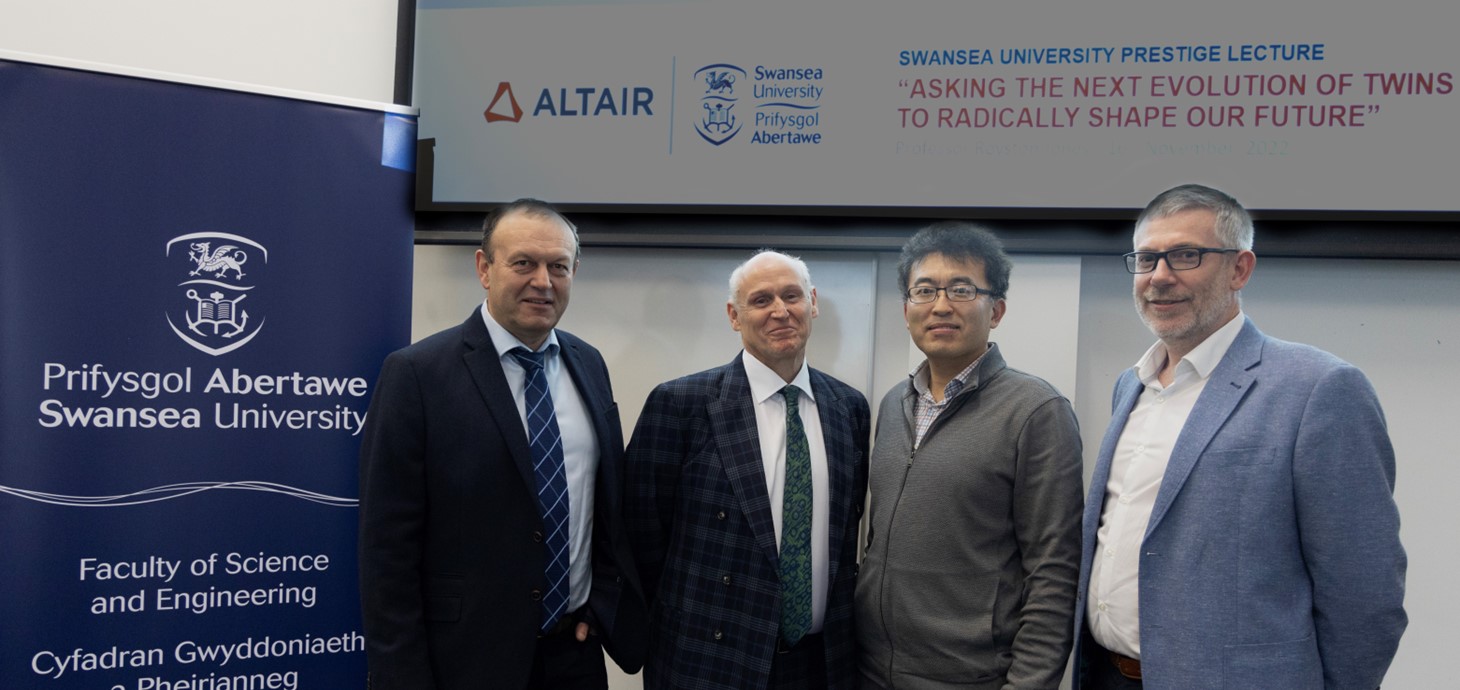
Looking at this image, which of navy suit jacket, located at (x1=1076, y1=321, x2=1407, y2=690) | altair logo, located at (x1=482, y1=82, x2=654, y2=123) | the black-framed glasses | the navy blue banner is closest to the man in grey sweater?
navy suit jacket, located at (x1=1076, y1=321, x2=1407, y2=690)

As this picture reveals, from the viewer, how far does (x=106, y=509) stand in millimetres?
2098

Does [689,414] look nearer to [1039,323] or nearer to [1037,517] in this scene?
[1037,517]

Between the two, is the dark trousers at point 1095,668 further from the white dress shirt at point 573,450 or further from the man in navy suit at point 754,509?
the white dress shirt at point 573,450

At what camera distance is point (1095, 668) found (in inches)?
73.0

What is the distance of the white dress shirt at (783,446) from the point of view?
6.82 feet

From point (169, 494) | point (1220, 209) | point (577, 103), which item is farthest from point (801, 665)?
point (577, 103)

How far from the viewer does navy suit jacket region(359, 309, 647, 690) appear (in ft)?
6.11

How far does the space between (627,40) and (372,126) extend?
85 cm

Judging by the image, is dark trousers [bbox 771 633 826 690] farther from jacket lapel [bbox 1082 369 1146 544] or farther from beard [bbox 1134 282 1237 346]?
beard [bbox 1134 282 1237 346]

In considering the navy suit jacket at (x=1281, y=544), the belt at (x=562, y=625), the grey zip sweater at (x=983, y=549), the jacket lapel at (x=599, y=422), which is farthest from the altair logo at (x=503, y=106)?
the navy suit jacket at (x=1281, y=544)

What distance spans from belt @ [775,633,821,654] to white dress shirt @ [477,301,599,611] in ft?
1.49

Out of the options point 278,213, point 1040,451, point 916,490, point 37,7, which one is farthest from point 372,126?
point 1040,451

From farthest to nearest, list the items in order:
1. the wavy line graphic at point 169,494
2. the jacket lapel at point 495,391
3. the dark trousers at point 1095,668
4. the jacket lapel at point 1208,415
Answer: the wavy line graphic at point 169,494, the jacket lapel at point 495,391, the dark trousers at point 1095,668, the jacket lapel at point 1208,415

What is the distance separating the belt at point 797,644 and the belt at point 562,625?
46 centimetres
